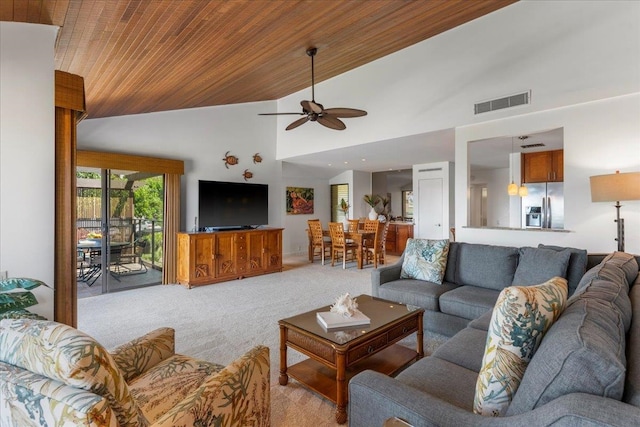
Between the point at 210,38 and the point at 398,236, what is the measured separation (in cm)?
714

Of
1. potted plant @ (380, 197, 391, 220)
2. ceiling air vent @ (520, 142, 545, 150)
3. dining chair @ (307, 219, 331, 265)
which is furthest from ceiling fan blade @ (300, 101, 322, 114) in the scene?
potted plant @ (380, 197, 391, 220)

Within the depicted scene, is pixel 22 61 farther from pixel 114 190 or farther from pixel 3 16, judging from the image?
pixel 114 190

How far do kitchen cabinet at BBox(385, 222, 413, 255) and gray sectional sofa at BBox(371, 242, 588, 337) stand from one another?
5201mm

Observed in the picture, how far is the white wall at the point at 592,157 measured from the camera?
3.30 metres

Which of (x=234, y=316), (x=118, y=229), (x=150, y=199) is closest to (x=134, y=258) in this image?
(x=118, y=229)

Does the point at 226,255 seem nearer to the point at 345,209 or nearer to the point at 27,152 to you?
the point at 27,152

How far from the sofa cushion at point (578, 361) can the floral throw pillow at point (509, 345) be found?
2.3 inches

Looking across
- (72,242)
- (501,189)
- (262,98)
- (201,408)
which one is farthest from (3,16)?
(501,189)

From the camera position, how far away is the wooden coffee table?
1974 millimetres

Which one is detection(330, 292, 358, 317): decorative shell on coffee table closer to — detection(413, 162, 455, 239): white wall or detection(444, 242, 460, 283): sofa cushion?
detection(444, 242, 460, 283): sofa cushion

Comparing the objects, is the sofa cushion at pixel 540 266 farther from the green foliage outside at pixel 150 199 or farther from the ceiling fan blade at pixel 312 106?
the green foliage outside at pixel 150 199

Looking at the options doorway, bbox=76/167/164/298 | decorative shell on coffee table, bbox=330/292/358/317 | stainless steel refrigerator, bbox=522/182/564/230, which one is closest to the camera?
decorative shell on coffee table, bbox=330/292/358/317

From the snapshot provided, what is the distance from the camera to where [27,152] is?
6.87 feet

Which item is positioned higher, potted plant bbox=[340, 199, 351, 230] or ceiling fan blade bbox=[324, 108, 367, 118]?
ceiling fan blade bbox=[324, 108, 367, 118]
